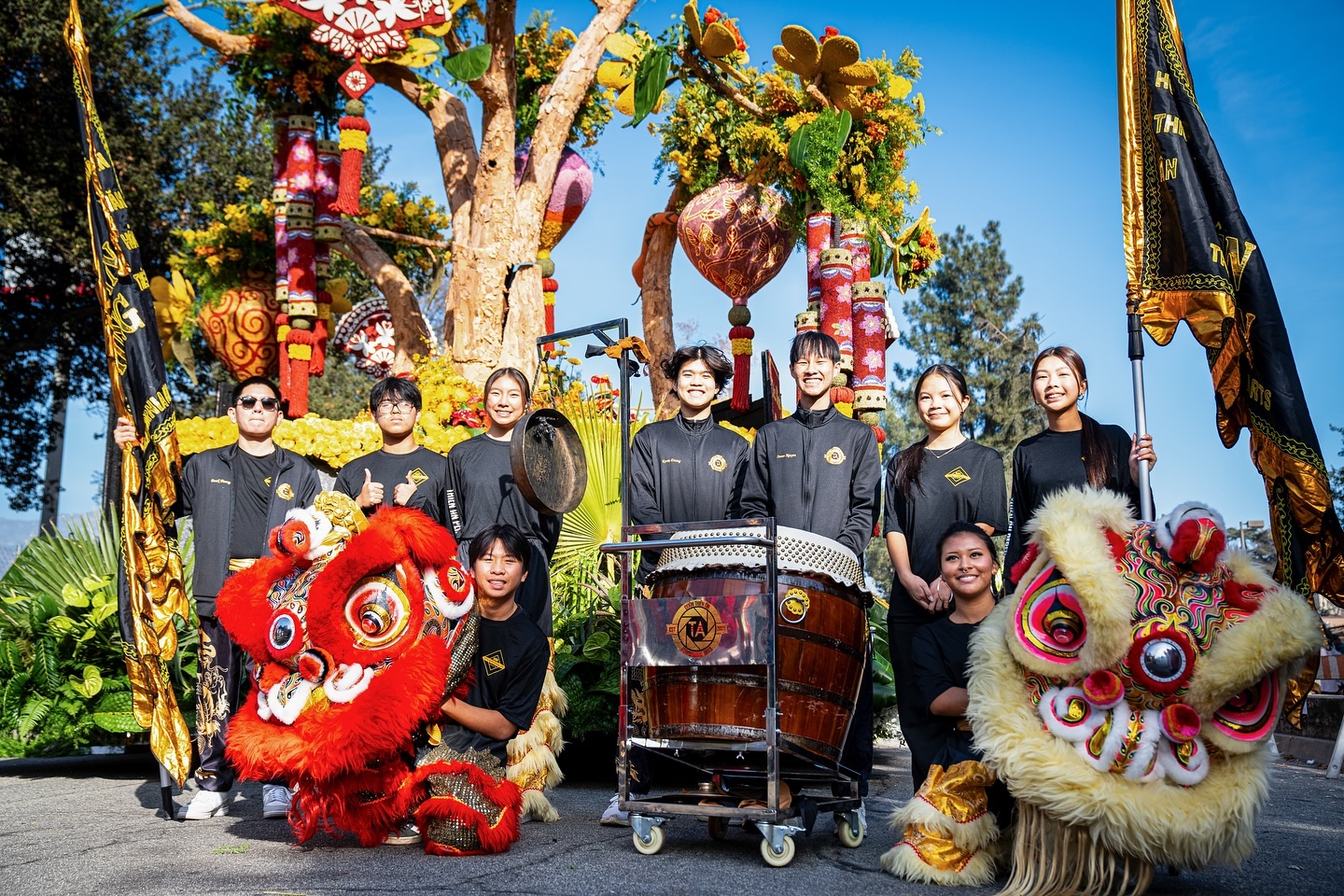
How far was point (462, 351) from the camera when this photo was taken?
9.52 metres

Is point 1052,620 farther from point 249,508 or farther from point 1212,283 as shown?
point 249,508

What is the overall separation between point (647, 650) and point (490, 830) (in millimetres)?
760

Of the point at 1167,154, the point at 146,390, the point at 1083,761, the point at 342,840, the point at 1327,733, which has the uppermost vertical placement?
the point at 1167,154

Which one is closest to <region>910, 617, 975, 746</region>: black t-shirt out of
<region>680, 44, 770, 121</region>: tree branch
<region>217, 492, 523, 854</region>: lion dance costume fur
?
<region>217, 492, 523, 854</region>: lion dance costume fur

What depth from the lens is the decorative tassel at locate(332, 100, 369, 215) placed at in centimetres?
861

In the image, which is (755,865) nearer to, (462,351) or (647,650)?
(647,650)

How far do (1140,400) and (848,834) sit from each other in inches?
69.8

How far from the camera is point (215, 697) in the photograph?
15.0ft

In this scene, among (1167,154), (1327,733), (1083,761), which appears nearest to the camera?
(1083,761)

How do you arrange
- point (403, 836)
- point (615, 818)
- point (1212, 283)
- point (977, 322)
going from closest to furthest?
point (1212, 283)
point (403, 836)
point (615, 818)
point (977, 322)

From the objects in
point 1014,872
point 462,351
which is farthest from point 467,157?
point 1014,872

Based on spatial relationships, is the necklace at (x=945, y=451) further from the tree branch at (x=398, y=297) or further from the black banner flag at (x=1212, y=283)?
the tree branch at (x=398, y=297)

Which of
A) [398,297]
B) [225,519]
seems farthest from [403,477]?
[398,297]

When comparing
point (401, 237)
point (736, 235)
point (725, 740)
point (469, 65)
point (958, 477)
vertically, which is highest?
point (469, 65)
